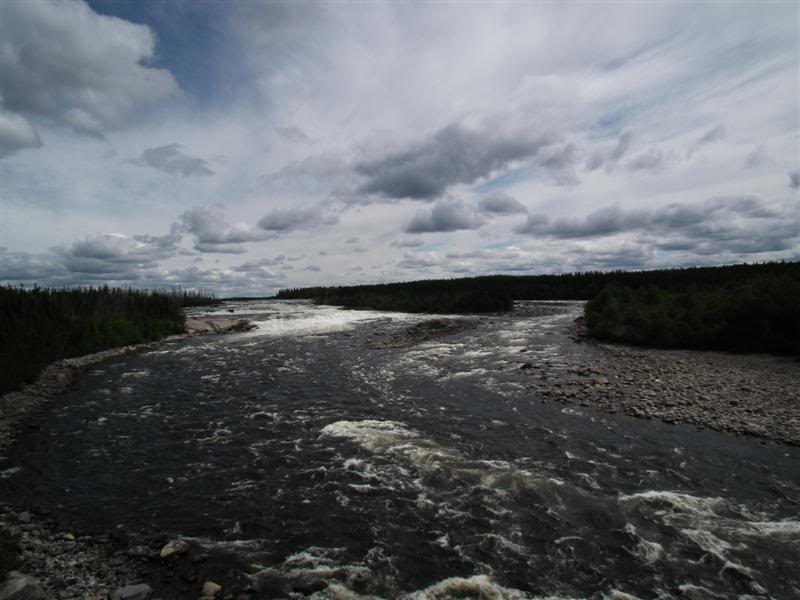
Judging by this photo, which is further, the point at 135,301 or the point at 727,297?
the point at 135,301

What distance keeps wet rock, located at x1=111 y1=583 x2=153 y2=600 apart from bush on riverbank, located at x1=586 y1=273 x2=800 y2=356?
28.1m

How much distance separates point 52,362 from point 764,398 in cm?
3329

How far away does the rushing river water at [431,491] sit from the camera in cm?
633

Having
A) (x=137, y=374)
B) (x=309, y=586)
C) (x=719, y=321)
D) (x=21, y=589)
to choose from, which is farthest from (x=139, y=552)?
(x=719, y=321)

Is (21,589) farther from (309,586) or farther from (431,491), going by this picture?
(431,491)

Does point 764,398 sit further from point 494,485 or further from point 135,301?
point 135,301

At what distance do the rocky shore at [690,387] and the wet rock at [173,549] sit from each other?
12708mm

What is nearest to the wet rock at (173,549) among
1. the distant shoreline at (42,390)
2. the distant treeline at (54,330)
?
the distant shoreline at (42,390)

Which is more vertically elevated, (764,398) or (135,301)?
(135,301)

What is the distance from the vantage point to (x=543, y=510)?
7.99m

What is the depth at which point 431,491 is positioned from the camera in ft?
28.8

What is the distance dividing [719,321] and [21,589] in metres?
31.3

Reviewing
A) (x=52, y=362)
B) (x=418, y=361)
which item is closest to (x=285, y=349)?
(x=418, y=361)

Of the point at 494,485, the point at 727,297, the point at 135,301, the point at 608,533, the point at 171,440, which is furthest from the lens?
the point at 135,301
